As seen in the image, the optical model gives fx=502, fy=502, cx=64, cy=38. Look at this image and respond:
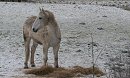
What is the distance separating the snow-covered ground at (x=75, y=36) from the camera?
12977mm

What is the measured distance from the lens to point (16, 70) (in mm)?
11891

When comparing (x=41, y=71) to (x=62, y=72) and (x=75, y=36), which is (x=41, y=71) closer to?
(x=62, y=72)

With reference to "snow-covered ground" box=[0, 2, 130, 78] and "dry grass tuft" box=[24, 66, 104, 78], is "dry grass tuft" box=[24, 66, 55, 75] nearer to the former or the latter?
"dry grass tuft" box=[24, 66, 104, 78]

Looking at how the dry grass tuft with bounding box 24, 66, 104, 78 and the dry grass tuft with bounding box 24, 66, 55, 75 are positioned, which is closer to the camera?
the dry grass tuft with bounding box 24, 66, 104, 78

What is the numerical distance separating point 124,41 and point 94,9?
8.49 meters

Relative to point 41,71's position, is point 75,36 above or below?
below

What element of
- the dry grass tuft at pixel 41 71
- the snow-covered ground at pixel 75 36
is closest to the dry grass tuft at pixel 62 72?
the dry grass tuft at pixel 41 71

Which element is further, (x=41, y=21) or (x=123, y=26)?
(x=123, y=26)

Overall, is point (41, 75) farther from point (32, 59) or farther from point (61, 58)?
point (61, 58)

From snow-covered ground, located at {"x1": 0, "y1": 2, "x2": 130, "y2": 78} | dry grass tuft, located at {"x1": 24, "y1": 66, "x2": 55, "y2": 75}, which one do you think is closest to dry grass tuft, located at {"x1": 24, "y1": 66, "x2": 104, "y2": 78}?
dry grass tuft, located at {"x1": 24, "y1": 66, "x2": 55, "y2": 75}

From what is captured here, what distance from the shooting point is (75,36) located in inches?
707

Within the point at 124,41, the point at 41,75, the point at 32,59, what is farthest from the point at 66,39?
the point at 41,75

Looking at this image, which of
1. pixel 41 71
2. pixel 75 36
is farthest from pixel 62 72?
pixel 75 36

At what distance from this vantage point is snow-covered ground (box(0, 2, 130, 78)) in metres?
13.0
